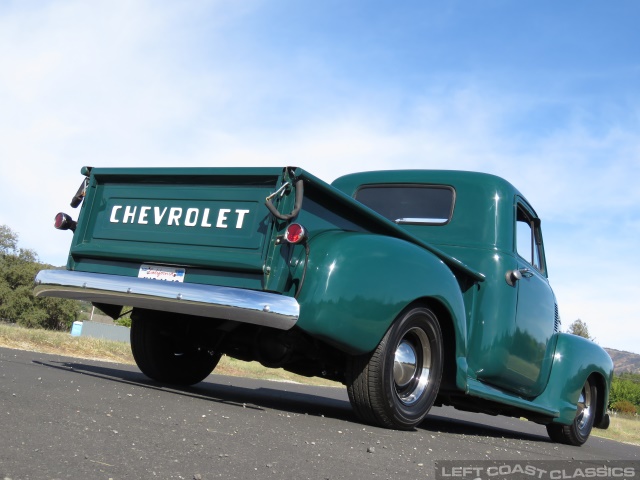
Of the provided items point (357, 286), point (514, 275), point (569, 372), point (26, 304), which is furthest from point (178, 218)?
point (26, 304)

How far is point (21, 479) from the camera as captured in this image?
6.62 feet

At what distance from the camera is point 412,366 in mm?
4551

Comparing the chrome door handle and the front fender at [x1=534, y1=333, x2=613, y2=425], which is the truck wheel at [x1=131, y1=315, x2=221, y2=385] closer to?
the chrome door handle

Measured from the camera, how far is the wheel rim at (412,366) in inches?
175

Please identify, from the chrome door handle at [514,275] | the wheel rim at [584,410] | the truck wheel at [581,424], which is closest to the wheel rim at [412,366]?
the chrome door handle at [514,275]

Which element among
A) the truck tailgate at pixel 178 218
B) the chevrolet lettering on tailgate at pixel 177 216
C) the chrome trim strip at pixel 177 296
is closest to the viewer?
the chrome trim strip at pixel 177 296

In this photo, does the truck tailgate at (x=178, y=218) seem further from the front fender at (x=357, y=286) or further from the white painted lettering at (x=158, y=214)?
the front fender at (x=357, y=286)

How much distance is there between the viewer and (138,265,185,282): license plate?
423 cm

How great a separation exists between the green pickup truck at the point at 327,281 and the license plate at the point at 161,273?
0.01 m

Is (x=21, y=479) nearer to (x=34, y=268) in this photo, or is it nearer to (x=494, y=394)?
(x=494, y=394)

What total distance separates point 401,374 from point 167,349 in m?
2.08

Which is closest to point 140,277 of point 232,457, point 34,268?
point 232,457

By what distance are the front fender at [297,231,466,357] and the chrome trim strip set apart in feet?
0.59

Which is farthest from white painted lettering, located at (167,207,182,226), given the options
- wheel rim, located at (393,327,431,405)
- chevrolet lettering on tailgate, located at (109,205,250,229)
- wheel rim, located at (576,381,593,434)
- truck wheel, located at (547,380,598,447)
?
wheel rim, located at (576,381,593,434)
